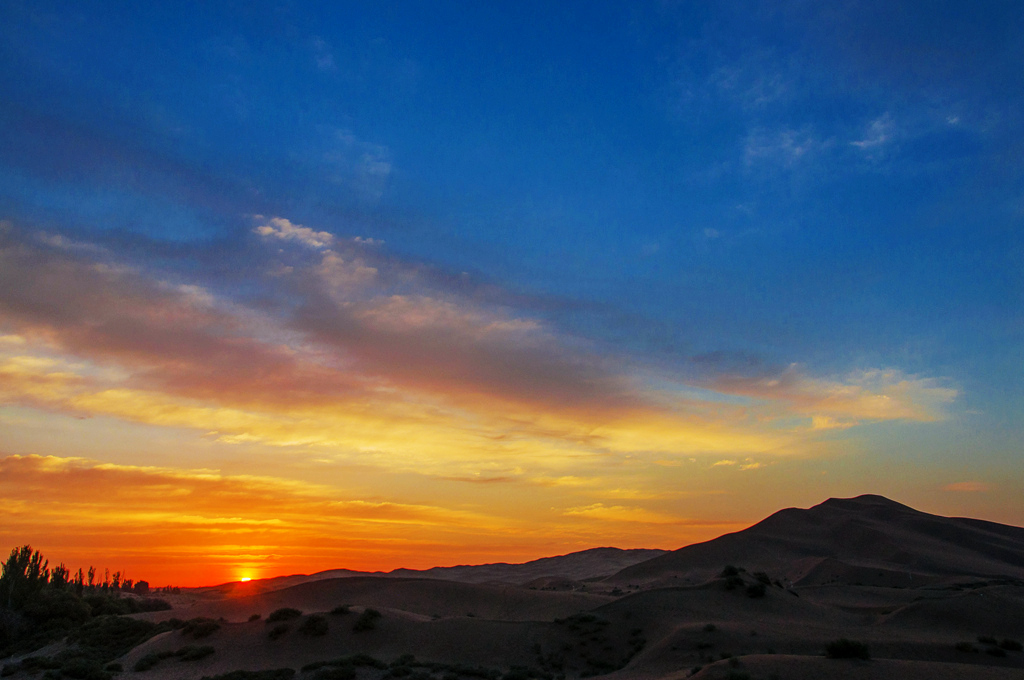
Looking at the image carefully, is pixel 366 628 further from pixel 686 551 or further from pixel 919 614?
pixel 686 551

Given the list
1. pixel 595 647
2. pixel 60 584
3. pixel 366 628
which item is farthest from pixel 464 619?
pixel 60 584

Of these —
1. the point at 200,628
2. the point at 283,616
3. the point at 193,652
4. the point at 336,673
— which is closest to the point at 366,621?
the point at 283,616

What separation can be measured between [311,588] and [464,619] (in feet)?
75.7

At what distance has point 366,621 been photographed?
39625 millimetres

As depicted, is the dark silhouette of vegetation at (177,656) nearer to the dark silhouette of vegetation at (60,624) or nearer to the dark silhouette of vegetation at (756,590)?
the dark silhouette of vegetation at (60,624)

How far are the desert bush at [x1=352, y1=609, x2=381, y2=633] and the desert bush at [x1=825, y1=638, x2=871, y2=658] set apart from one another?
25475mm

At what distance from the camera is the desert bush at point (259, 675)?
3111 centimetres

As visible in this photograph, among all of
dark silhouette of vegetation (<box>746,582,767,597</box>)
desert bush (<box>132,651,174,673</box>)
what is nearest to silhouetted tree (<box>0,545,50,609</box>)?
desert bush (<box>132,651,174,673</box>)

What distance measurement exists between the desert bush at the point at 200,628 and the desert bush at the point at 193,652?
228 cm

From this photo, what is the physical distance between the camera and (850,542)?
89.7 meters

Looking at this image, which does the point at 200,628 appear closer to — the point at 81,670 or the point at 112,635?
the point at 81,670

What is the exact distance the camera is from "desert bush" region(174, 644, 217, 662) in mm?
36250

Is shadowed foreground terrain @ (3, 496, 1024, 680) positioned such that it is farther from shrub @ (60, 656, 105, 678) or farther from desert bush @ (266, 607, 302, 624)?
shrub @ (60, 656, 105, 678)

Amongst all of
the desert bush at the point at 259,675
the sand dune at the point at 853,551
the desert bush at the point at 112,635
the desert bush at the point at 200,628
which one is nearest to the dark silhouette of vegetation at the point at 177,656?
the desert bush at the point at 200,628
